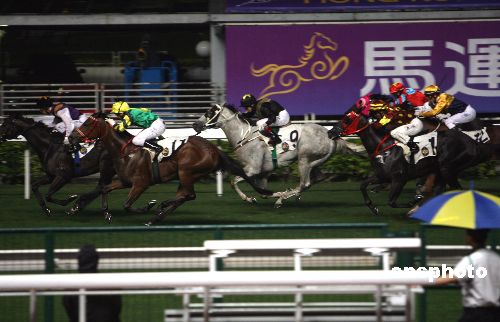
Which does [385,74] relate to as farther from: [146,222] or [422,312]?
[422,312]

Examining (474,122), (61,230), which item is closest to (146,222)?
(474,122)

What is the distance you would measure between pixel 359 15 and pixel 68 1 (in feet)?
17.8

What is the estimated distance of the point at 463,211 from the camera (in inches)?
239

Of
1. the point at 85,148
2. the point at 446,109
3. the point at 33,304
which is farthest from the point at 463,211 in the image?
the point at 85,148

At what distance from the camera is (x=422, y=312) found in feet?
23.6

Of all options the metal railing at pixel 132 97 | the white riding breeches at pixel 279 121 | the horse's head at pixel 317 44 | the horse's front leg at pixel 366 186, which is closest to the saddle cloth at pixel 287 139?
the white riding breeches at pixel 279 121

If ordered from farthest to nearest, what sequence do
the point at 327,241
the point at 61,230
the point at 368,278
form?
1. the point at 61,230
2. the point at 327,241
3. the point at 368,278

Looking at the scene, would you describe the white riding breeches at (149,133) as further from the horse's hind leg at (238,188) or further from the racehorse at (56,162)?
the horse's hind leg at (238,188)

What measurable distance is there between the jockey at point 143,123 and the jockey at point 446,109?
130 inches

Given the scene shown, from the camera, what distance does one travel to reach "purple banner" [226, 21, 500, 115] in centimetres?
1797

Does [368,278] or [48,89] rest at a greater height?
[48,89]

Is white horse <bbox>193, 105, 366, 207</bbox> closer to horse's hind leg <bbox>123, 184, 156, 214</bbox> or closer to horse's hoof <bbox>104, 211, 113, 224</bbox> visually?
horse's hind leg <bbox>123, 184, 156, 214</bbox>

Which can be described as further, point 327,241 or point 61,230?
point 61,230

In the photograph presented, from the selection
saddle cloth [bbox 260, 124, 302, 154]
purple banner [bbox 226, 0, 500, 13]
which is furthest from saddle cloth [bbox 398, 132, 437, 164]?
purple banner [bbox 226, 0, 500, 13]
